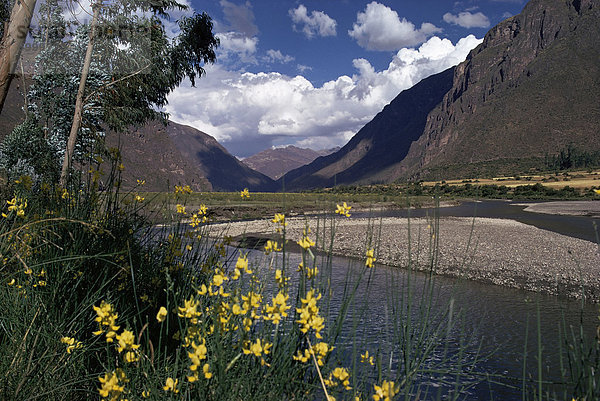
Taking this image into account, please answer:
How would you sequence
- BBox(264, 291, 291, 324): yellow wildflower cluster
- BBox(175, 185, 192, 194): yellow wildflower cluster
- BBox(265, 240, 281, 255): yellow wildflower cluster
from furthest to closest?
BBox(175, 185, 192, 194): yellow wildflower cluster, BBox(265, 240, 281, 255): yellow wildflower cluster, BBox(264, 291, 291, 324): yellow wildflower cluster

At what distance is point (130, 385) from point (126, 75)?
12.0m

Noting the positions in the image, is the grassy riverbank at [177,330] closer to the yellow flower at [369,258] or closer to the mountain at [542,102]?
the yellow flower at [369,258]

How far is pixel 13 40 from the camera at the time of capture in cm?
376

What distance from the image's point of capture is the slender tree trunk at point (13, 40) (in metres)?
3.70

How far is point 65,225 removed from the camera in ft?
9.71

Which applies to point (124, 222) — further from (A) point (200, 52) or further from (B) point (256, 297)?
(A) point (200, 52)

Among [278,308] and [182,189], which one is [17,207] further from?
[278,308]

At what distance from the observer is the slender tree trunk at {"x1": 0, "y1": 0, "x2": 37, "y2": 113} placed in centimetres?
370

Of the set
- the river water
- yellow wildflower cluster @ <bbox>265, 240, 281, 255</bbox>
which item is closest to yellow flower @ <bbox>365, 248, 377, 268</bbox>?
yellow wildflower cluster @ <bbox>265, 240, 281, 255</bbox>

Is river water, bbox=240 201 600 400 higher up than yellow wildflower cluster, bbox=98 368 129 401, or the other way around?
yellow wildflower cluster, bbox=98 368 129 401

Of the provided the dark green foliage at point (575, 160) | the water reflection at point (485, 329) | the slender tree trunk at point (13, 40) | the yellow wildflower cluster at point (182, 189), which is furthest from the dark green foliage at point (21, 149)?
the dark green foliage at point (575, 160)

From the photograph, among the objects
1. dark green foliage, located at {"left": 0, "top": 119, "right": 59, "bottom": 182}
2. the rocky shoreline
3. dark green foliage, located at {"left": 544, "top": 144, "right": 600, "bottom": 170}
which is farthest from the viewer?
dark green foliage, located at {"left": 544, "top": 144, "right": 600, "bottom": 170}

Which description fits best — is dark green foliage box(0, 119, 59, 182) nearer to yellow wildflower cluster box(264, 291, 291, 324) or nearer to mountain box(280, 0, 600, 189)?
yellow wildflower cluster box(264, 291, 291, 324)

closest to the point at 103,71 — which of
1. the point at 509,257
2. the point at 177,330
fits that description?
the point at 177,330
